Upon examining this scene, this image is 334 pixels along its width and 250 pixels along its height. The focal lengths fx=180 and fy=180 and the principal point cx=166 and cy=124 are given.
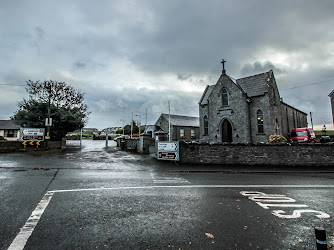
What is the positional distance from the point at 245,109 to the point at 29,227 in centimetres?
2146

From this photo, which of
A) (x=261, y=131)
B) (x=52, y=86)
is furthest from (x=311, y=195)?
(x=52, y=86)

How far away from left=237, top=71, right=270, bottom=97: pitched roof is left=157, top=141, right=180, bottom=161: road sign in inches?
532

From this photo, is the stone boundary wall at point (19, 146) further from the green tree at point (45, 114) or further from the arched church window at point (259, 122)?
the arched church window at point (259, 122)

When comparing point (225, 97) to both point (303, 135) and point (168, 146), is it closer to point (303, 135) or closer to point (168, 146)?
point (303, 135)

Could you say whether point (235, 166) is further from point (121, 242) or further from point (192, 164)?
point (121, 242)

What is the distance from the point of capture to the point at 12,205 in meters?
4.73

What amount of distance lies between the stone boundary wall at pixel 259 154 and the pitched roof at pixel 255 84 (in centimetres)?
938

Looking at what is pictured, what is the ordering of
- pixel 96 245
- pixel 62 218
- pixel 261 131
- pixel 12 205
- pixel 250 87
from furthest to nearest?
pixel 250 87
pixel 261 131
pixel 12 205
pixel 62 218
pixel 96 245

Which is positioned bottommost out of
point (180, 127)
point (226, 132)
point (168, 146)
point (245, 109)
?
point (168, 146)

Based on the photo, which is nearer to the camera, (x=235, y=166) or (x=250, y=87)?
(x=235, y=166)

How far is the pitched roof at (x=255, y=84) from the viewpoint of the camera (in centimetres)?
2134

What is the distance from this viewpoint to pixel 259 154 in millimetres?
13609

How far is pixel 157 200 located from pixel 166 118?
116 ft

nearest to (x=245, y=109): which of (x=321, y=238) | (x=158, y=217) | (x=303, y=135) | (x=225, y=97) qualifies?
(x=225, y=97)
